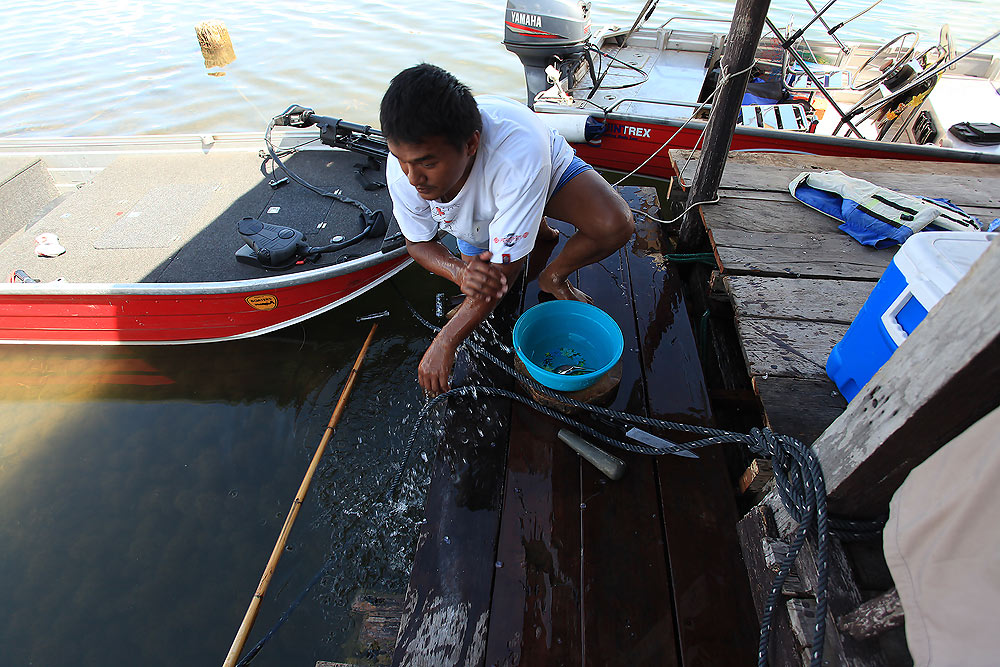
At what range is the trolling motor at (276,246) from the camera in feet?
11.2

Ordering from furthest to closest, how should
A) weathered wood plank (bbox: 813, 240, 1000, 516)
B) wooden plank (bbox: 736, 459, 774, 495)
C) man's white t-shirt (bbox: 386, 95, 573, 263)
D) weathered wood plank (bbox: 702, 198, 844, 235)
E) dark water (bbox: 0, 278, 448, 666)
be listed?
weathered wood plank (bbox: 702, 198, 844, 235) → dark water (bbox: 0, 278, 448, 666) → man's white t-shirt (bbox: 386, 95, 573, 263) → wooden plank (bbox: 736, 459, 774, 495) → weathered wood plank (bbox: 813, 240, 1000, 516)

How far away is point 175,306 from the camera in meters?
3.38

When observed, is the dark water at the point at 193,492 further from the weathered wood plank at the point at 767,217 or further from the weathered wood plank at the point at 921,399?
the weathered wood plank at the point at 767,217

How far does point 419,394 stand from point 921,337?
9.80 ft

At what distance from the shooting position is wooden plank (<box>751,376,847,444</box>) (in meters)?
1.78

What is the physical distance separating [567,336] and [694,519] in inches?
42.5

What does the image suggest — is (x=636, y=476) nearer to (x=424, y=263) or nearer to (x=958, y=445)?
(x=958, y=445)

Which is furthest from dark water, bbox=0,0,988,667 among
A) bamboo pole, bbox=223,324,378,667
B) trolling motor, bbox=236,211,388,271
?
trolling motor, bbox=236,211,388,271

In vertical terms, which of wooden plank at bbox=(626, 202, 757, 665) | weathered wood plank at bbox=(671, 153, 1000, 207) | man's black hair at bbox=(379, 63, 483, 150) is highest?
man's black hair at bbox=(379, 63, 483, 150)

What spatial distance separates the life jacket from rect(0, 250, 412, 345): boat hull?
115 inches

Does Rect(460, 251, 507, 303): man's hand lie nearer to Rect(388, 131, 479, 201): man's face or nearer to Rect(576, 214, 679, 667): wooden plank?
Rect(388, 131, 479, 201): man's face

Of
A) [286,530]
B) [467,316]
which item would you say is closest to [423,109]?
[467,316]

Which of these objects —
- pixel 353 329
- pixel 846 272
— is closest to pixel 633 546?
pixel 846 272

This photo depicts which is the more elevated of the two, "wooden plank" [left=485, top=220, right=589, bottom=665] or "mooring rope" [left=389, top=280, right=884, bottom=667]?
"mooring rope" [left=389, top=280, right=884, bottom=667]
